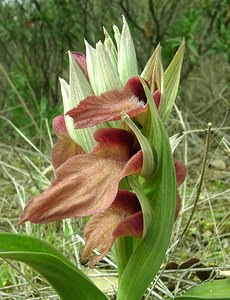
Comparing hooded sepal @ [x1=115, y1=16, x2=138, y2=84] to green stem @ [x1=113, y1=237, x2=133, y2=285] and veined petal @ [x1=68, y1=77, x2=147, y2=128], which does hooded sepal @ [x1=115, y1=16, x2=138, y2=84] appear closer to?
veined petal @ [x1=68, y1=77, x2=147, y2=128]

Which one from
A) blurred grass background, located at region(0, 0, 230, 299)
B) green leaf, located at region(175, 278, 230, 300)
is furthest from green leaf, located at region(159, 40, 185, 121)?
blurred grass background, located at region(0, 0, 230, 299)

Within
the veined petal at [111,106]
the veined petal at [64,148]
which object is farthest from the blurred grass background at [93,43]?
the veined petal at [111,106]

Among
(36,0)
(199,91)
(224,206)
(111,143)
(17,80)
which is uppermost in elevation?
(111,143)

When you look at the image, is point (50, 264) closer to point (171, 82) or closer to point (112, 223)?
point (112, 223)

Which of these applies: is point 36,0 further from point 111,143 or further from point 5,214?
point 111,143

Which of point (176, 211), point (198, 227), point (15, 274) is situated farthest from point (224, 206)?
point (176, 211)

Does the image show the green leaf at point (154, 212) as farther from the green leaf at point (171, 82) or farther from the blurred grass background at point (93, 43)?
the blurred grass background at point (93, 43)
